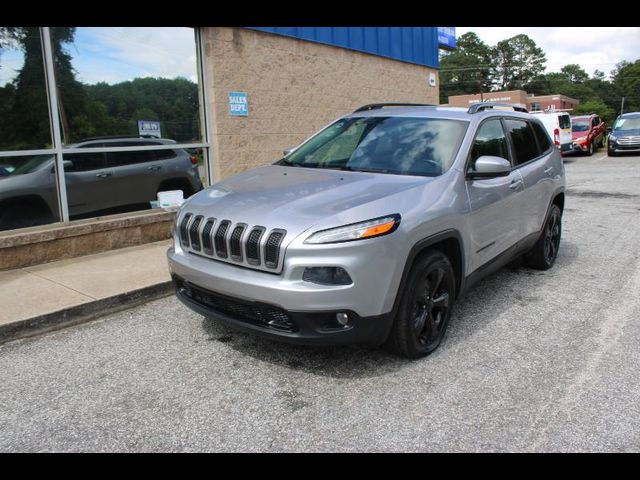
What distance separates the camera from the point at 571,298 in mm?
5160

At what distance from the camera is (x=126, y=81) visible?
7.27m

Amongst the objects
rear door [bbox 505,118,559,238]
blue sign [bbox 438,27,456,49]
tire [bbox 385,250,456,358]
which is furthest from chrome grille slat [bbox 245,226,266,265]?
blue sign [bbox 438,27,456,49]

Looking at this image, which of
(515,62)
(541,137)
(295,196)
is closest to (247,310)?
(295,196)

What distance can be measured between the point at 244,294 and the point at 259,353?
733 mm

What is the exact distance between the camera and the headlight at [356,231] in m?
3.22

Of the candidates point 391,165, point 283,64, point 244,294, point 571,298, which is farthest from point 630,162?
point 244,294

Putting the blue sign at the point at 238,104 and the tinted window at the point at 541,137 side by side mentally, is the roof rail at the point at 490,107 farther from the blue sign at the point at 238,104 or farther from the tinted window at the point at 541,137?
the blue sign at the point at 238,104

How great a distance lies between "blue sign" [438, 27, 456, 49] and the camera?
14320mm

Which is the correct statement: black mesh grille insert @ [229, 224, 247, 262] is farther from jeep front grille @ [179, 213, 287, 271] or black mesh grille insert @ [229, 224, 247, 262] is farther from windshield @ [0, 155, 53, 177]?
windshield @ [0, 155, 53, 177]

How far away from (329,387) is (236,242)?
1.09m

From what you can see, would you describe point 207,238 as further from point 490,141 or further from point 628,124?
point 628,124

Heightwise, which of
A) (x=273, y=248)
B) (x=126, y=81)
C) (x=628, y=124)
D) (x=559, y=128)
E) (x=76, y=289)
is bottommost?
(x=76, y=289)

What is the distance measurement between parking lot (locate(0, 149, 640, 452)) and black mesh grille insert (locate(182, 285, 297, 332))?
399mm

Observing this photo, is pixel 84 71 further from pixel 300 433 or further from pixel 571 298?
pixel 571 298
